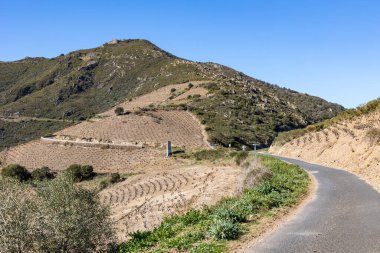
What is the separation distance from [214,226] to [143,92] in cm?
11438

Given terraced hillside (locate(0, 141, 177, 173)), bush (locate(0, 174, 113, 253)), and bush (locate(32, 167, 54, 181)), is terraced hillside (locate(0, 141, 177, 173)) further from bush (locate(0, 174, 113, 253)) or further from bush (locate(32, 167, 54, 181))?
bush (locate(0, 174, 113, 253))

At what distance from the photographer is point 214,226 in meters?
12.9

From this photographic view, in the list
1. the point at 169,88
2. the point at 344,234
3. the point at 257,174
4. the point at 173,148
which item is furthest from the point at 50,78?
the point at 344,234

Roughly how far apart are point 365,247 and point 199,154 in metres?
40.7

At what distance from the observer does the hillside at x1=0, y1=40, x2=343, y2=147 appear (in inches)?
3228

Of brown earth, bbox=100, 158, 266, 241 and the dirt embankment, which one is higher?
the dirt embankment

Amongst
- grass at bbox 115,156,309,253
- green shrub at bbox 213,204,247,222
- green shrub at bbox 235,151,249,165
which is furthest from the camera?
green shrub at bbox 235,151,249,165

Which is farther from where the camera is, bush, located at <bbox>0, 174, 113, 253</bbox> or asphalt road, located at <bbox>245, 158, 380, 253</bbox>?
bush, located at <bbox>0, 174, 113, 253</bbox>

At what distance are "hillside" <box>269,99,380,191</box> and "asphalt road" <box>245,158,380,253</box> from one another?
122 inches

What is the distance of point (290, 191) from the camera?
1988 centimetres

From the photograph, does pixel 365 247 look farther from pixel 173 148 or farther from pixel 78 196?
pixel 173 148

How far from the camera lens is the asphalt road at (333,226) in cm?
1109

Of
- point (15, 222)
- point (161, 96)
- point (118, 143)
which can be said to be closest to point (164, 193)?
point (15, 222)

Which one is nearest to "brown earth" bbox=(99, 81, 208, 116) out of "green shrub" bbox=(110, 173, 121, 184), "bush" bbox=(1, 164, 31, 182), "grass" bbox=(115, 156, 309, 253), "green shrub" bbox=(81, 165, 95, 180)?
"bush" bbox=(1, 164, 31, 182)
